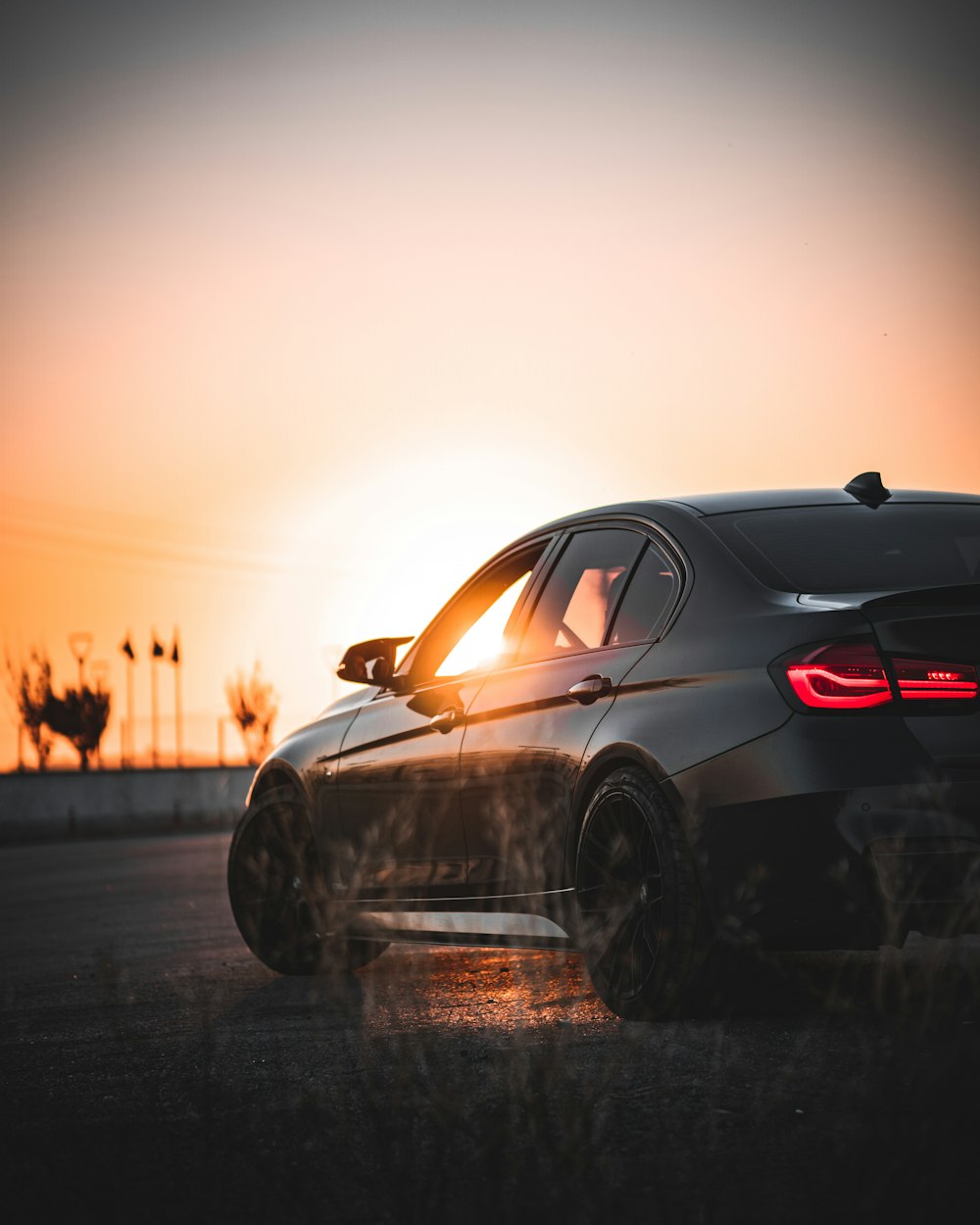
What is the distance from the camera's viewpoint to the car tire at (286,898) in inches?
268

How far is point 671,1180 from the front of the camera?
3072mm

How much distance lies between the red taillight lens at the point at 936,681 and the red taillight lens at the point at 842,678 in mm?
50

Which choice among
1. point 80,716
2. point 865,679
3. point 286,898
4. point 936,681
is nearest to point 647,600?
point 865,679

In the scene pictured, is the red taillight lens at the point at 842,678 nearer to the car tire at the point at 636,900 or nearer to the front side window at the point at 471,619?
the car tire at the point at 636,900

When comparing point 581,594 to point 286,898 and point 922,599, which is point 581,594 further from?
point 286,898

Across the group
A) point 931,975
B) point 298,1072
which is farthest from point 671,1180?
point 931,975

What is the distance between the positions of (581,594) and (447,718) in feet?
2.16

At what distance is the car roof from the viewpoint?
5.27m

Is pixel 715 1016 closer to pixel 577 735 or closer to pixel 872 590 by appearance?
pixel 577 735

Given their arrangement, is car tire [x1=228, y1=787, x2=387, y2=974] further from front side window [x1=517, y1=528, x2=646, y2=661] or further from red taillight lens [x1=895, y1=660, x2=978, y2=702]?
red taillight lens [x1=895, y1=660, x2=978, y2=702]

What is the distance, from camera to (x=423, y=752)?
599cm

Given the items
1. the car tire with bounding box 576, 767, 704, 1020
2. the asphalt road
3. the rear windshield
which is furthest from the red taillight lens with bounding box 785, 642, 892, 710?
the asphalt road

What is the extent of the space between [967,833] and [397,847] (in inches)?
102

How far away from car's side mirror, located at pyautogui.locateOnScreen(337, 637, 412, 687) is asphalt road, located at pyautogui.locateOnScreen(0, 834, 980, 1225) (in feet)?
3.86
